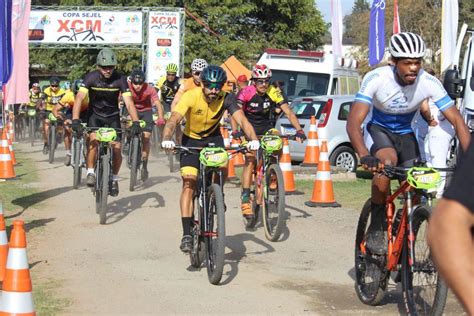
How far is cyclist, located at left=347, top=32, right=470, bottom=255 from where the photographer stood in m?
6.65

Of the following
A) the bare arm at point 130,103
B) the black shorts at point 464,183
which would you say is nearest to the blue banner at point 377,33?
the bare arm at point 130,103

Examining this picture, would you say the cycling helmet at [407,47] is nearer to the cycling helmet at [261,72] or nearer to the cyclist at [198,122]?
the cyclist at [198,122]

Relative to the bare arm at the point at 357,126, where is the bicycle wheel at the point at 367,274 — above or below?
below

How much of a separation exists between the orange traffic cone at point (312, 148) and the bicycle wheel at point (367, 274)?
997cm

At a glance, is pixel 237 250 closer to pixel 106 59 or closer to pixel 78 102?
pixel 106 59

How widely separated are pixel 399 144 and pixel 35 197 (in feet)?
27.4

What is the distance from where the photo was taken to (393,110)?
6.93 metres

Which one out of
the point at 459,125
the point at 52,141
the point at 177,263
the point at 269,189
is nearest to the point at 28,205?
the point at 269,189

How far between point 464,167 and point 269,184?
782 centimetres

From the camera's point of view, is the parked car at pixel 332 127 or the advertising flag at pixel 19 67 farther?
the advertising flag at pixel 19 67

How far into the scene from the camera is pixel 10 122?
32.3 m

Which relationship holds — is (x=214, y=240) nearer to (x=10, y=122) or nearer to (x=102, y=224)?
(x=102, y=224)

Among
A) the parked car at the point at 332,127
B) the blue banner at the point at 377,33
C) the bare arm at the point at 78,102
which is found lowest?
the parked car at the point at 332,127

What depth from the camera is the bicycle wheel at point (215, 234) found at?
7633mm
